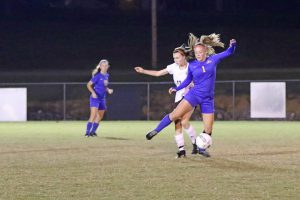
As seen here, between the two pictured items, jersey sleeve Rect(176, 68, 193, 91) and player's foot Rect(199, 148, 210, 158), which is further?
player's foot Rect(199, 148, 210, 158)

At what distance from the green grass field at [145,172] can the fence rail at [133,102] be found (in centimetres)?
2044

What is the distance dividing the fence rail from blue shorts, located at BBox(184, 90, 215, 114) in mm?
22377

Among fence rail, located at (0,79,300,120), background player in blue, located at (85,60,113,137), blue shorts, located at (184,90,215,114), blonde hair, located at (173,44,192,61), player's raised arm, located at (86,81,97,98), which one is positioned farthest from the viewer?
fence rail, located at (0,79,300,120)

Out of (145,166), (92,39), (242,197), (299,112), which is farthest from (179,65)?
(92,39)

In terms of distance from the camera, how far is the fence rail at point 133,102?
3841 centimetres

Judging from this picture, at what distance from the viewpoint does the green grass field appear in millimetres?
9164

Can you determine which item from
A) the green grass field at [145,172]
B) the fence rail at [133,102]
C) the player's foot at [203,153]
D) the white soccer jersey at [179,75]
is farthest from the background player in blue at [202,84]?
the fence rail at [133,102]

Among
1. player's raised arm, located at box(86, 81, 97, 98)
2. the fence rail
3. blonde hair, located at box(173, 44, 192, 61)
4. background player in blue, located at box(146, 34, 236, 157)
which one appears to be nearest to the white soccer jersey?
blonde hair, located at box(173, 44, 192, 61)

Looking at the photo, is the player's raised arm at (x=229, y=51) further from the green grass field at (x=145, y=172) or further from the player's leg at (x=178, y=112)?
the green grass field at (x=145, y=172)

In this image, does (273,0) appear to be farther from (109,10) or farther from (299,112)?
(299,112)

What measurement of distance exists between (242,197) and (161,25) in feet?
182

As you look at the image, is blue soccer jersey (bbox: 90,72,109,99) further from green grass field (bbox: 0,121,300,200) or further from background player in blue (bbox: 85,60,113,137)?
green grass field (bbox: 0,121,300,200)

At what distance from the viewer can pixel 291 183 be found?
395 inches

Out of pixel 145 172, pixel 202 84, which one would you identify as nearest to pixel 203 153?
pixel 202 84
